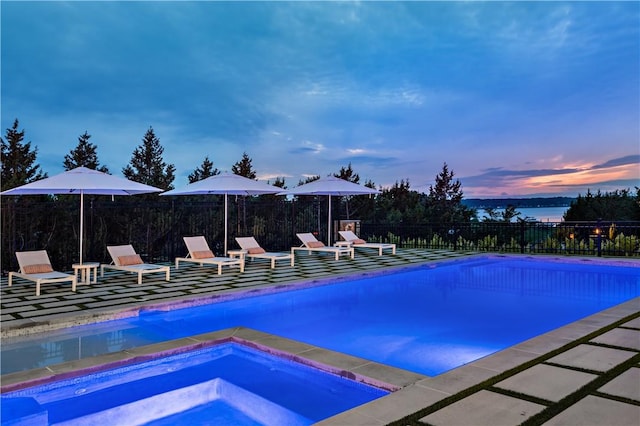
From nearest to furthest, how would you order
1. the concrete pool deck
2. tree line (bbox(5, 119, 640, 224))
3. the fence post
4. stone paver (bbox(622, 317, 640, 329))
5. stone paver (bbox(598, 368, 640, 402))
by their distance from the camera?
the concrete pool deck
stone paver (bbox(598, 368, 640, 402))
stone paver (bbox(622, 317, 640, 329))
the fence post
tree line (bbox(5, 119, 640, 224))

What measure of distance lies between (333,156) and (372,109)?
17.4ft

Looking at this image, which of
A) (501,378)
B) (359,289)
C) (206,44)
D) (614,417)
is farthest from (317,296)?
(206,44)

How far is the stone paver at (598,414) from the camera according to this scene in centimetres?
275

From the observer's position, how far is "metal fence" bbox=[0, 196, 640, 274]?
10.9 m

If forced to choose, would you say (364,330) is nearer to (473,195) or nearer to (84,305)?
(84,305)

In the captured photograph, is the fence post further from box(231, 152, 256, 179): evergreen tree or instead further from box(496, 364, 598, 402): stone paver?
box(231, 152, 256, 179): evergreen tree

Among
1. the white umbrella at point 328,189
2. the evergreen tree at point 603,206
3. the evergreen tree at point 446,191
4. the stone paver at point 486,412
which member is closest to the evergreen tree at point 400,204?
the evergreen tree at point 446,191

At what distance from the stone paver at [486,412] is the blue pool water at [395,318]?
1435mm

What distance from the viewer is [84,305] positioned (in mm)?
6605

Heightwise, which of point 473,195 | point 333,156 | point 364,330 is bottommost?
point 364,330

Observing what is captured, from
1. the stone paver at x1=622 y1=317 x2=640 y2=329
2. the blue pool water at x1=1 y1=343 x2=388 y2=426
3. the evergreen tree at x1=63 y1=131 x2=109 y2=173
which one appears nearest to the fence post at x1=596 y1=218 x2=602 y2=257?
the stone paver at x1=622 y1=317 x2=640 y2=329

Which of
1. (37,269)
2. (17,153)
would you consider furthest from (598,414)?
(17,153)

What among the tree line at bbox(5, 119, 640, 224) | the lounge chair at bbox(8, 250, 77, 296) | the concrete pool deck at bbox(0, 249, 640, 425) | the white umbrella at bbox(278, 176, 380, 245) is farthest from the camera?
the tree line at bbox(5, 119, 640, 224)

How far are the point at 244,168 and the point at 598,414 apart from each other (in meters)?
21.4
